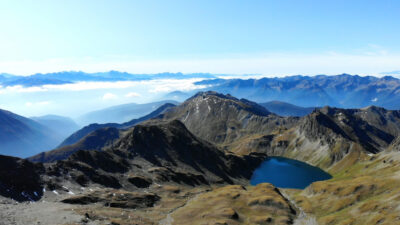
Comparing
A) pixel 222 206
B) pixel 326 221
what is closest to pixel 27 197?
pixel 222 206

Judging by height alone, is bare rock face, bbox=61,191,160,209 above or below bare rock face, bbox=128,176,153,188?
above

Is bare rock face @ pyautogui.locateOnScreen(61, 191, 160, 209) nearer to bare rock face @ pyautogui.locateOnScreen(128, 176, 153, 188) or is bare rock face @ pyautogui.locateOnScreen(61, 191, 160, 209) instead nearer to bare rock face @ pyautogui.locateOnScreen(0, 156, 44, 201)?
bare rock face @ pyautogui.locateOnScreen(0, 156, 44, 201)

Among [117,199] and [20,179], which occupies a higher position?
[20,179]

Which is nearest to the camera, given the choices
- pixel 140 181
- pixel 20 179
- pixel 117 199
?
pixel 20 179

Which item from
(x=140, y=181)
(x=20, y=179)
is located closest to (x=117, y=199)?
(x=140, y=181)

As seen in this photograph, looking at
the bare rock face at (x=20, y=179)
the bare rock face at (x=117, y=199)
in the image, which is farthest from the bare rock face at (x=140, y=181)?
the bare rock face at (x=20, y=179)

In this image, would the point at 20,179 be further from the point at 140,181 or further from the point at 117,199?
the point at 140,181

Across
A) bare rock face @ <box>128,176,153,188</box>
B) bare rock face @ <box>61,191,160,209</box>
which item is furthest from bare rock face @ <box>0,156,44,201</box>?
bare rock face @ <box>128,176,153,188</box>

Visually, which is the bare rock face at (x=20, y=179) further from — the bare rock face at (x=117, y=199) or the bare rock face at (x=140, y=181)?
the bare rock face at (x=140, y=181)

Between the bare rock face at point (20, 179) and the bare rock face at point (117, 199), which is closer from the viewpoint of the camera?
the bare rock face at point (20, 179)

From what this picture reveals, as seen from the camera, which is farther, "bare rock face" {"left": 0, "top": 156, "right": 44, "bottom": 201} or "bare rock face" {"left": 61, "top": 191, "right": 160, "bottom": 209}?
"bare rock face" {"left": 61, "top": 191, "right": 160, "bottom": 209}
